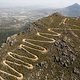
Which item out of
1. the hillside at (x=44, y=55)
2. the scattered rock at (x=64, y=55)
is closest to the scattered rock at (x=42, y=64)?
the hillside at (x=44, y=55)

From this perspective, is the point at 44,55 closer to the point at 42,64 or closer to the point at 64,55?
the point at 42,64

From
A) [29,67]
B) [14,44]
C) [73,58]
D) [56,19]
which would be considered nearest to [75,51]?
[73,58]

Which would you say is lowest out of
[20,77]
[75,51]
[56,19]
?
[20,77]

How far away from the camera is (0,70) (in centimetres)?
13000

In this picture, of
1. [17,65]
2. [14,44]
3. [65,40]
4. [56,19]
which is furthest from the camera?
[56,19]

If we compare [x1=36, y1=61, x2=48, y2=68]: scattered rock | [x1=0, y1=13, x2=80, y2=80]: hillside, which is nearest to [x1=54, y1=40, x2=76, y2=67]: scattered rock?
[x1=0, y1=13, x2=80, y2=80]: hillside

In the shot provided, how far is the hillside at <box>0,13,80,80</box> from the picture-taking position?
419 feet

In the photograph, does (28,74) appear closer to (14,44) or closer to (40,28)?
(14,44)

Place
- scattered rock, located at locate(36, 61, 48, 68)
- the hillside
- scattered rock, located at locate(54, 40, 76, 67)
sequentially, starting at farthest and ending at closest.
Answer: scattered rock, located at locate(54, 40, 76, 67)
scattered rock, located at locate(36, 61, 48, 68)
the hillside

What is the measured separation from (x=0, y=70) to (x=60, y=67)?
31475 mm

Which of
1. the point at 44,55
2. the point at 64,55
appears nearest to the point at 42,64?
the point at 44,55

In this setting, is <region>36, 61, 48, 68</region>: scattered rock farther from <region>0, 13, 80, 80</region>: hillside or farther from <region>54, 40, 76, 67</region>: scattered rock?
<region>54, 40, 76, 67</region>: scattered rock

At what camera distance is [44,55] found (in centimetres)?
13875

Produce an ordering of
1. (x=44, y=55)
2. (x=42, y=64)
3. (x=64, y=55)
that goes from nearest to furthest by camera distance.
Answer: (x=42, y=64) → (x=64, y=55) → (x=44, y=55)
